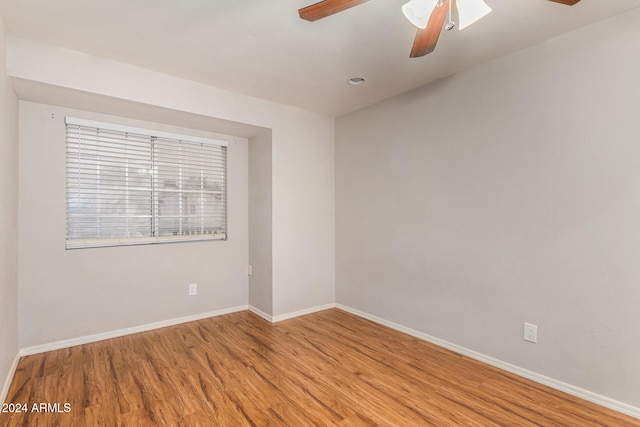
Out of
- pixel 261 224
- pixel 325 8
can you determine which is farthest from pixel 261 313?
pixel 325 8

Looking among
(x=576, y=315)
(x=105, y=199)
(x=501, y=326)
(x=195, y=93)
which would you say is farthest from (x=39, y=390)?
(x=576, y=315)

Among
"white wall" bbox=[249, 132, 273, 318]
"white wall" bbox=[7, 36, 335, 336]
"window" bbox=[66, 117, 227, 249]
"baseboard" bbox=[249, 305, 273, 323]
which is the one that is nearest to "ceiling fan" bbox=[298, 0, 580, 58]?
"white wall" bbox=[7, 36, 335, 336]

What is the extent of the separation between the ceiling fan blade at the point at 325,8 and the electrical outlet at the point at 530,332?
232 cm

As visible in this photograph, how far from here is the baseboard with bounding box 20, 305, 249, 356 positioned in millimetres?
2711

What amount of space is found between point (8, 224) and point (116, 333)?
1.35 metres

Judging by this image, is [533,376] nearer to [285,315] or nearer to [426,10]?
[285,315]

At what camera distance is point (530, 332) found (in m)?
2.32

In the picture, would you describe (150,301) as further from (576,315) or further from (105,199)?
(576,315)

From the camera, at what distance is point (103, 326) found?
301 cm

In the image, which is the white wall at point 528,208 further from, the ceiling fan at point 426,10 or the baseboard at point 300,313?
the ceiling fan at point 426,10

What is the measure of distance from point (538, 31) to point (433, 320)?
Answer: 2.31m

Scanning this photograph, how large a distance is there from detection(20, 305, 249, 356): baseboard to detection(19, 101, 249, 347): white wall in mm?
37

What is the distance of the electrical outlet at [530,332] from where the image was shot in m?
2.29

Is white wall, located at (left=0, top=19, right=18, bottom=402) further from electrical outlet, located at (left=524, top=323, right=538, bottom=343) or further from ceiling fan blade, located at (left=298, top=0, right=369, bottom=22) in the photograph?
electrical outlet, located at (left=524, top=323, right=538, bottom=343)
